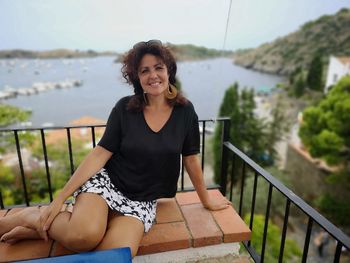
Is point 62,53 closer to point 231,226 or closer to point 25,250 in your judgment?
point 25,250

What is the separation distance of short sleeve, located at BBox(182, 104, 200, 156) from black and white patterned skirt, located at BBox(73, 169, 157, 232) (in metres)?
0.39

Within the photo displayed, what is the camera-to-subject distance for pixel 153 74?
1.45 m

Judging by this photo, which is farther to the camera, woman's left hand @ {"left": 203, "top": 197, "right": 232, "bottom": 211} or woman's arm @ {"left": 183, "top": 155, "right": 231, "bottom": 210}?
woman's left hand @ {"left": 203, "top": 197, "right": 232, "bottom": 211}

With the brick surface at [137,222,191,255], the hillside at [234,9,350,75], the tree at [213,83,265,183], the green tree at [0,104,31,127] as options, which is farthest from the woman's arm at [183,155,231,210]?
the hillside at [234,9,350,75]

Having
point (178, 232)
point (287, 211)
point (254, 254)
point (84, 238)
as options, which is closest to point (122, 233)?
point (84, 238)

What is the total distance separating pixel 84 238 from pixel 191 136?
770mm

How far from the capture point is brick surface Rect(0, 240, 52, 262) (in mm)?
1361

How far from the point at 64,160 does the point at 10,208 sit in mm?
12283

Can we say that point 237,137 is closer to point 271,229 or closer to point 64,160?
point 271,229

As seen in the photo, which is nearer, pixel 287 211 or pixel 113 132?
pixel 287 211

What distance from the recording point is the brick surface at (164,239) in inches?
57.9

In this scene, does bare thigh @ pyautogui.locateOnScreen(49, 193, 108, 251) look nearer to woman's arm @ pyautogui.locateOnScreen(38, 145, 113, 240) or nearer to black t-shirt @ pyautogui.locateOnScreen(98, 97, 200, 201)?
woman's arm @ pyautogui.locateOnScreen(38, 145, 113, 240)

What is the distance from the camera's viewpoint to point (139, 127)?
58.3 inches

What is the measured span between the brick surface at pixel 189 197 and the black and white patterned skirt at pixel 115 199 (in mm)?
416
